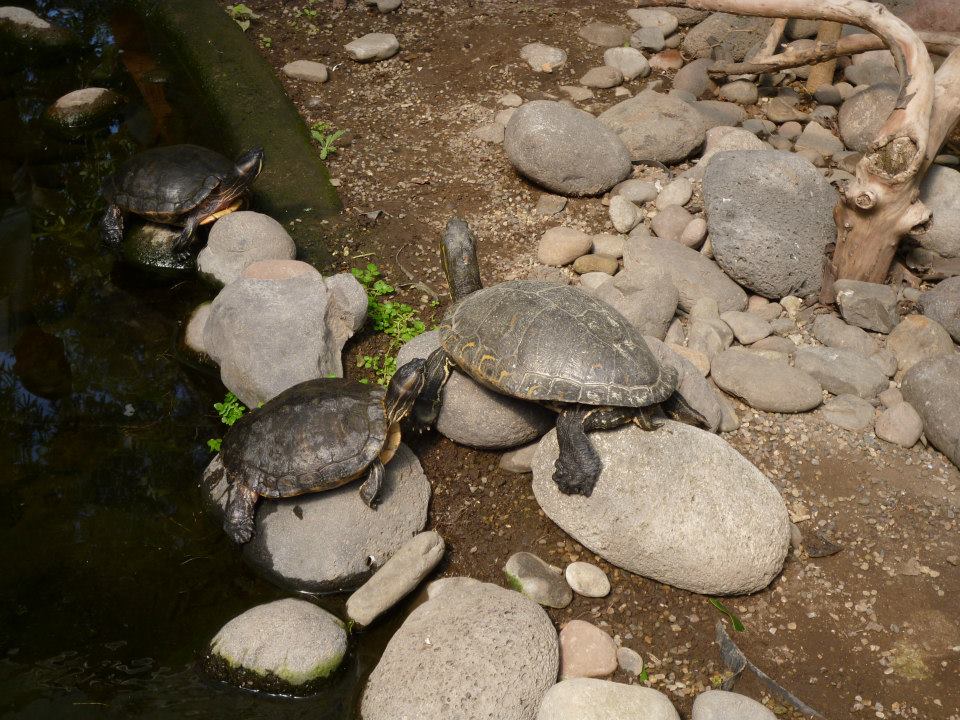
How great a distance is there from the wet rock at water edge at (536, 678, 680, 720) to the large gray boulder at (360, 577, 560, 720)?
12 centimetres

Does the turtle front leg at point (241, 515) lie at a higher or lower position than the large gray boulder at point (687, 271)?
lower

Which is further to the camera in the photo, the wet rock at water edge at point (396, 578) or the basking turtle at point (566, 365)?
the basking turtle at point (566, 365)

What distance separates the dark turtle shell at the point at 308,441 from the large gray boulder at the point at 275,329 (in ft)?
1.58

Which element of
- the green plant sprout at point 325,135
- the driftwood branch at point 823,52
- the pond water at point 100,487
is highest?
the driftwood branch at point 823,52

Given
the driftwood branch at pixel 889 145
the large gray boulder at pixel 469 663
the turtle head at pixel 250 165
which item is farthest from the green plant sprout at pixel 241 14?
the large gray boulder at pixel 469 663

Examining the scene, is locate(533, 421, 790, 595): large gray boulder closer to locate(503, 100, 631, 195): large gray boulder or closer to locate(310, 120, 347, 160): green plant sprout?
locate(503, 100, 631, 195): large gray boulder

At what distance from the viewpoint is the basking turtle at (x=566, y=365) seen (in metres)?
3.84

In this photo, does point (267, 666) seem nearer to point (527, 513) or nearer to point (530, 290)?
point (527, 513)

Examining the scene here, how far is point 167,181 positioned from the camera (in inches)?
228

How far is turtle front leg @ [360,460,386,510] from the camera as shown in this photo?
3.92m

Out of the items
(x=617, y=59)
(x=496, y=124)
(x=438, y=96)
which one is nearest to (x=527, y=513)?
(x=496, y=124)

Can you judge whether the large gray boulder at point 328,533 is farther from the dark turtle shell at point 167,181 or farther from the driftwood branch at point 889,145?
the driftwood branch at point 889,145

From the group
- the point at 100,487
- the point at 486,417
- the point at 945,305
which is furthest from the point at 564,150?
the point at 100,487

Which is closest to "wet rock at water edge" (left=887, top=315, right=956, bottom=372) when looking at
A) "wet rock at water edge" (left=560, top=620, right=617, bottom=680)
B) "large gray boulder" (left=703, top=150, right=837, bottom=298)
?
"large gray boulder" (left=703, top=150, right=837, bottom=298)
